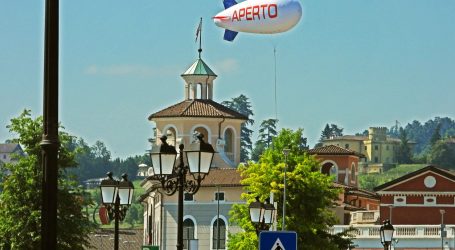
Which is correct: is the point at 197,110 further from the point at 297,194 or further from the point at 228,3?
the point at 297,194

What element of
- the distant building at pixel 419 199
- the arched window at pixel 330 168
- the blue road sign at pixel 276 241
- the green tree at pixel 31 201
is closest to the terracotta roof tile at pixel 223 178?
the distant building at pixel 419 199

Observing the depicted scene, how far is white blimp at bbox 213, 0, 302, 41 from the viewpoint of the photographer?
10544 centimetres

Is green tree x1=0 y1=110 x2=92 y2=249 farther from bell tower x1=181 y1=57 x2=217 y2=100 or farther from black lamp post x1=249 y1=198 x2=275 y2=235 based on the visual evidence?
bell tower x1=181 y1=57 x2=217 y2=100

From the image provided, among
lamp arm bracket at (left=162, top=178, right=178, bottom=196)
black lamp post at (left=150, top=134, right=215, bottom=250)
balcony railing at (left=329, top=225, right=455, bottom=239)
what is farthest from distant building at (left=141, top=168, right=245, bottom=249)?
black lamp post at (left=150, top=134, right=215, bottom=250)

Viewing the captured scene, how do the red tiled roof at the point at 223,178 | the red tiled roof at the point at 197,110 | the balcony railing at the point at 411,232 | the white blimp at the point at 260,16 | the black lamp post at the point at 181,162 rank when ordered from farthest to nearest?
the red tiled roof at the point at 197,110 → the red tiled roof at the point at 223,178 → the white blimp at the point at 260,16 → the balcony railing at the point at 411,232 → the black lamp post at the point at 181,162

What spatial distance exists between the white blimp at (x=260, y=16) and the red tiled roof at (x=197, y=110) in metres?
14.9

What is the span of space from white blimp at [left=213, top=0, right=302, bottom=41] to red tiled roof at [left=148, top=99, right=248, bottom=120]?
14904 millimetres

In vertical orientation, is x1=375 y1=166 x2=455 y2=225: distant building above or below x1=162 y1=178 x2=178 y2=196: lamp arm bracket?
below

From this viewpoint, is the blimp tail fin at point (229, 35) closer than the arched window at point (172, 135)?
Yes

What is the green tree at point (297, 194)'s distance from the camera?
7862 cm

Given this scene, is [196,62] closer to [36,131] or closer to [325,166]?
[325,166]

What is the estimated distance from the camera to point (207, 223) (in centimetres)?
11500

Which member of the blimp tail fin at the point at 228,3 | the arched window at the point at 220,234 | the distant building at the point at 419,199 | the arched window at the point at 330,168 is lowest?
the arched window at the point at 220,234

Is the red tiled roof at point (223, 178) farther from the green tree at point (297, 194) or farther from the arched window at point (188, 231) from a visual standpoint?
the green tree at point (297, 194)
